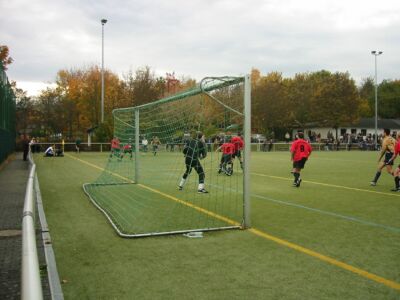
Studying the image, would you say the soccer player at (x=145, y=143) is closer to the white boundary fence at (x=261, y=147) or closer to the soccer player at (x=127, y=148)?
the soccer player at (x=127, y=148)

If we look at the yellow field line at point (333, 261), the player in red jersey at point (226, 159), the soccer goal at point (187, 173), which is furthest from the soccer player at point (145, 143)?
the yellow field line at point (333, 261)

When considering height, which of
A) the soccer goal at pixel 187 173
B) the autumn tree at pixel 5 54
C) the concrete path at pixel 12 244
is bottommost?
the concrete path at pixel 12 244

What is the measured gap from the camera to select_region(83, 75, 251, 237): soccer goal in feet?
26.6

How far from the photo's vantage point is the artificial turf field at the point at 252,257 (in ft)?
16.0

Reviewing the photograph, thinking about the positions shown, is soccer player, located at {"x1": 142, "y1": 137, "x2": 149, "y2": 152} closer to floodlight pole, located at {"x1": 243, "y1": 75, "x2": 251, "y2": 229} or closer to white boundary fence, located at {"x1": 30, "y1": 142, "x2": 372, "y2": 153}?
floodlight pole, located at {"x1": 243, "y1": 75, "x2": 251, "y2": 229}

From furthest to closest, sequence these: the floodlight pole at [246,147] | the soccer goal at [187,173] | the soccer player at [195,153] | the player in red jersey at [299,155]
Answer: the player in red jersey at [299,155] → the soccer player at [195,153] → the soccer goal at [187,173] → the floodlight pole at [246,147]

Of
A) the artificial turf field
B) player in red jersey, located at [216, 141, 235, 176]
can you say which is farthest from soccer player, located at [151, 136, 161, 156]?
the artificial turf field

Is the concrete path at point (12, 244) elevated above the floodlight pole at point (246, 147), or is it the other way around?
the floodlight pole at point (246, 147)

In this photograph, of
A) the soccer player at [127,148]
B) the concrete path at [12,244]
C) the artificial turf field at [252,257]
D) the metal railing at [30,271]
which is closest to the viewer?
the metal railing at [30,271]

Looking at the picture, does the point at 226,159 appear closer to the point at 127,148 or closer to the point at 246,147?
the point at 127,148

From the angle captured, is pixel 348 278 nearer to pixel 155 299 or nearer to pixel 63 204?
pixel 155 299

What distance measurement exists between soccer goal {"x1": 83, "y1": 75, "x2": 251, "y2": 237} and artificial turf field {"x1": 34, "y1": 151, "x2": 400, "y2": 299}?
0.62 m

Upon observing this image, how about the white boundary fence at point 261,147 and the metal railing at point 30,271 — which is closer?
the metal railing at point 30,271

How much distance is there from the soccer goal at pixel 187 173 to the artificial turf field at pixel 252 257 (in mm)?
622
